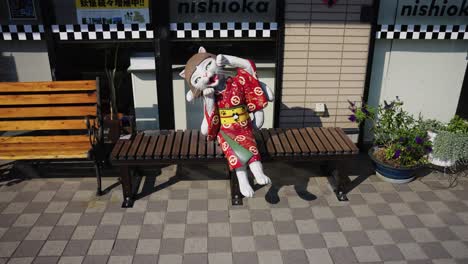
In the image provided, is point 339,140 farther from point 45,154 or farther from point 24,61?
point 24,61

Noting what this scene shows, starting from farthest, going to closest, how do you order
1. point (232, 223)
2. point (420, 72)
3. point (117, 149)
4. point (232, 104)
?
point (420, 72) → point (117, 149) → point (232, 104) → point (232, 223)

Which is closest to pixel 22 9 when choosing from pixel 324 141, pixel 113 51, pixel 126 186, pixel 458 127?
pixel 113 51

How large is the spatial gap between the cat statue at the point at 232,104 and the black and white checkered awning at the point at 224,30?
43.7 inches

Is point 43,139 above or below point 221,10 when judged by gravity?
below

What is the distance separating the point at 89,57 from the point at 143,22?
37.7 inches

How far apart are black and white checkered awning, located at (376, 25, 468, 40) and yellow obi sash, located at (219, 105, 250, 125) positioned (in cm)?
250

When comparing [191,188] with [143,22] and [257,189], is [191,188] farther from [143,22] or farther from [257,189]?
[143,22]

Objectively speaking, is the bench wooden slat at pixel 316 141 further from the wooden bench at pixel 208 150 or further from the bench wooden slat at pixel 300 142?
the bench wooden slat at pixel 300 142

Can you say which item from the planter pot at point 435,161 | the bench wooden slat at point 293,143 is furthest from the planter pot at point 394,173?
the bench wooden slat at point 293,143

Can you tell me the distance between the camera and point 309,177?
5.00 meters

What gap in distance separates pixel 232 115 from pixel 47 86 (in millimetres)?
2455

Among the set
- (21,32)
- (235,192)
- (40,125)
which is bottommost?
(235,192)

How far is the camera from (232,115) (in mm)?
4148

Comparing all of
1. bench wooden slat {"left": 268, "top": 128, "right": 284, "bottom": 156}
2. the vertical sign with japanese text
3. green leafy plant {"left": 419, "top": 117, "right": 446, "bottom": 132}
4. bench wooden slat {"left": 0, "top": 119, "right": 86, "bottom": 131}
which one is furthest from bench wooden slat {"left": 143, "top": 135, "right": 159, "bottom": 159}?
green leafy plant {"left": 419, "top": 117, "right": 446, "bottom": 132}
